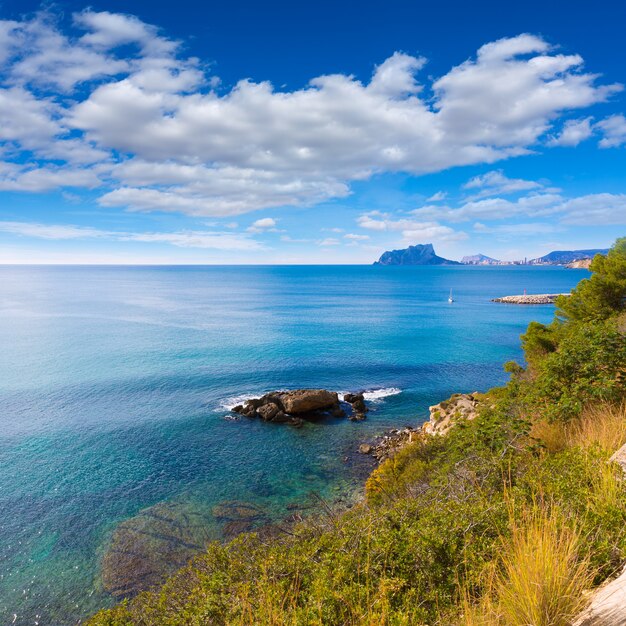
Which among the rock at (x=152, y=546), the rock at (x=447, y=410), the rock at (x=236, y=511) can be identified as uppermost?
the rock at (x=447, y=410)

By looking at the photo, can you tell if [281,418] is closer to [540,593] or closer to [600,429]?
[600,429]

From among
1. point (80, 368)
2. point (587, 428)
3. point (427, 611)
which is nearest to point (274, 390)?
point (80, 368)

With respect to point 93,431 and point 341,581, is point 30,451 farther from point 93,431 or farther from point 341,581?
point 341,581

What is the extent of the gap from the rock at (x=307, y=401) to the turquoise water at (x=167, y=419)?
2113 mm

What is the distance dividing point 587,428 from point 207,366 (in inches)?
1835

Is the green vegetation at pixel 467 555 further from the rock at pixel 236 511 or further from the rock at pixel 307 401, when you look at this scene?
the rock at pixel 307 401

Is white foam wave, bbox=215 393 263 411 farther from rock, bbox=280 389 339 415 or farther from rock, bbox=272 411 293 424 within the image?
rock, bbox=272 411 293 424

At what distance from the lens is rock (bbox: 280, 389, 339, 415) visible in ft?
123

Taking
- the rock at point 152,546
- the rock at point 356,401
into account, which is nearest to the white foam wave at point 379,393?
the rock at point 356,401

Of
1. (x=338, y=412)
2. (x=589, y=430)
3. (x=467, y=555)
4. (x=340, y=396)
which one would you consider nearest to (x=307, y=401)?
(x=338, y=412)

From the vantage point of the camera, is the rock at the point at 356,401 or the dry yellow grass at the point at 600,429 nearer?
the dry yellow grass at the point at 600,429

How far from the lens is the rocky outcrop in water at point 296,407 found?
120ft

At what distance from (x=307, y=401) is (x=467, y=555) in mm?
32036

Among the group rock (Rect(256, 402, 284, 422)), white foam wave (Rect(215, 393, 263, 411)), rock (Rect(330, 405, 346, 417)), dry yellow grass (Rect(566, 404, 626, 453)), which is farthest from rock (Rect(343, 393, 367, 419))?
dry yellow grass (Rect(566, 404, 626, 453))
